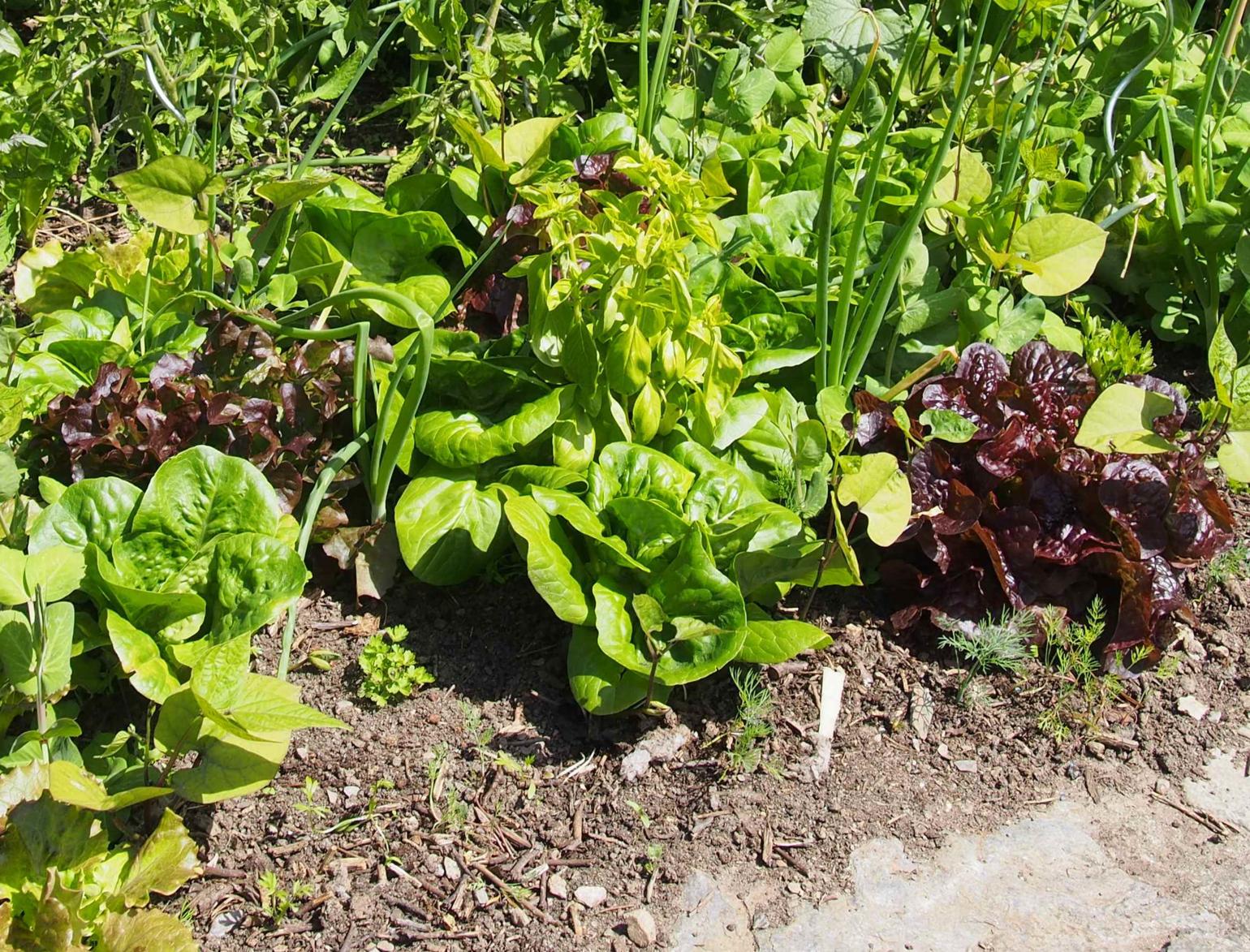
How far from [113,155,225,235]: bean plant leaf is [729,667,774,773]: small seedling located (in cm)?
135

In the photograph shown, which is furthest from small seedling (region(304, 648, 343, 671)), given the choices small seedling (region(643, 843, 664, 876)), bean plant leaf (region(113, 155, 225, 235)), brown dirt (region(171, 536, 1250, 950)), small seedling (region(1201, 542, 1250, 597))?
small seedling (region(1201, 542, 1250, 597))

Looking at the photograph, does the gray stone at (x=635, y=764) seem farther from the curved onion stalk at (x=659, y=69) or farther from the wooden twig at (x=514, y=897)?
the curved onion stalk at (x=659, y=69)

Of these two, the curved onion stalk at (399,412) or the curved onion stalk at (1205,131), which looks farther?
the curved onion stalk at (1205,131)

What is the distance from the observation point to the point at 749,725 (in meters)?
2.30

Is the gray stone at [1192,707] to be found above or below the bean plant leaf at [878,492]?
below

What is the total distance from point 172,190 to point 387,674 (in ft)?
3.27

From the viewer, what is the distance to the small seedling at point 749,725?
2262 mm

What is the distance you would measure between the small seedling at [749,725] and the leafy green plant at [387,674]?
598mm

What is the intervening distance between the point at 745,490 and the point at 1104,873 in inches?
37.7

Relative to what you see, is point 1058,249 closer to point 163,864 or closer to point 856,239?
point 856,239

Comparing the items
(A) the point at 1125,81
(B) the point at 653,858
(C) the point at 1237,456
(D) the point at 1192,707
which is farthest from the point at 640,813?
(A) the point at 1125,81

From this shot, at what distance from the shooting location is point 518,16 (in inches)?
139

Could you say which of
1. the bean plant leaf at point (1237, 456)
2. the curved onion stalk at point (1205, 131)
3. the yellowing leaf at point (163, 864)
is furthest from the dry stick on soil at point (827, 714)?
the curved onion stalk at point (1205, 131)

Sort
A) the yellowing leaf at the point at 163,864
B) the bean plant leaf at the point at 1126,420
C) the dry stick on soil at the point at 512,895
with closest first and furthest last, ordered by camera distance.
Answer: the yellowing leaf at the point at 163,864 → the dry stick on soil at the point at 512,895 → the bean plant leaf at the point at 1126,420
